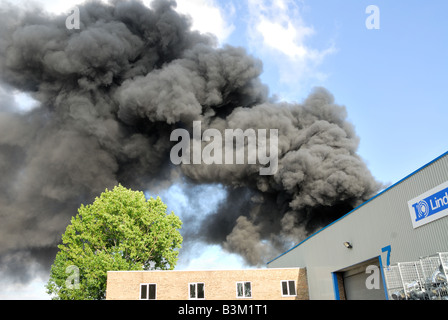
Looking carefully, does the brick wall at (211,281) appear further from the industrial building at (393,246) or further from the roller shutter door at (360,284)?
the roller shutter door at (360,284)

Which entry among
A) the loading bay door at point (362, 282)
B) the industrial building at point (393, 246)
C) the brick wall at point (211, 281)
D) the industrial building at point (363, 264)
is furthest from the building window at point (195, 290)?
the loading bay door at point (362, 282)

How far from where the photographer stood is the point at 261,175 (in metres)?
31.9

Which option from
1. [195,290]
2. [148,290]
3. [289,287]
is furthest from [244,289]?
[148,290]

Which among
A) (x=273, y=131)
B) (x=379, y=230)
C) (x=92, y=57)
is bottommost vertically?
(x=379, y=230)

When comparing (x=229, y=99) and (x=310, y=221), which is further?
(x=229, y=99)

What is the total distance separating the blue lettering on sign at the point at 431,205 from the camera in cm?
1022

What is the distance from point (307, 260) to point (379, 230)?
26.6 feet

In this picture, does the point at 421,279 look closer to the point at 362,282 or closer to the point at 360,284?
the point at 362,282

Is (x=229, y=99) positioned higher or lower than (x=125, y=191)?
higher

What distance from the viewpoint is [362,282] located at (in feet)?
51.9

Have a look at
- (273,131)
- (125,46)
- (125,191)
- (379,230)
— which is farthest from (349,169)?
(125,46)

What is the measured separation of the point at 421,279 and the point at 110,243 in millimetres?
21817

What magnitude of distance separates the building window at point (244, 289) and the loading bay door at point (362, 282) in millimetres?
5810
